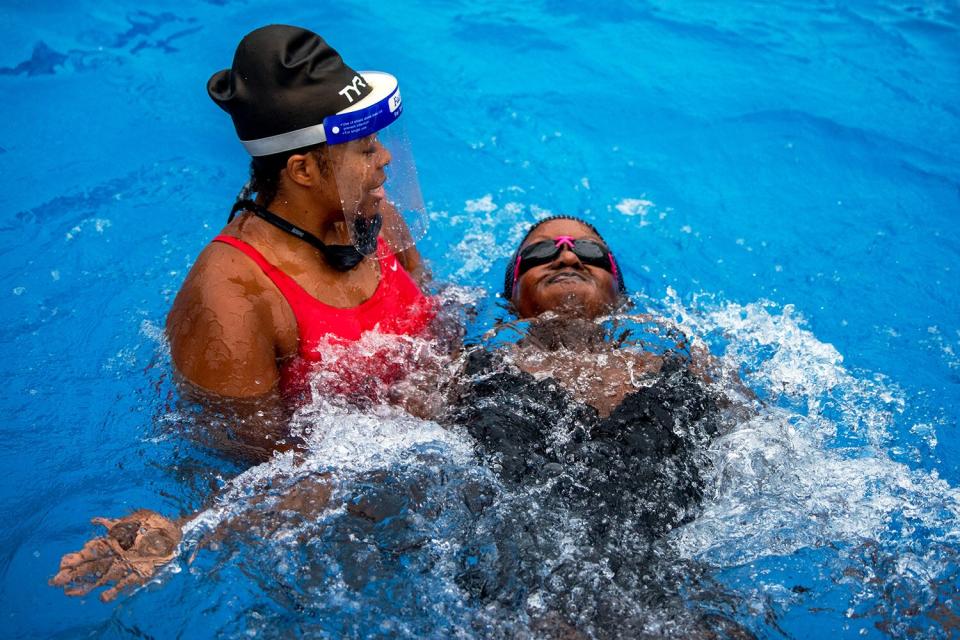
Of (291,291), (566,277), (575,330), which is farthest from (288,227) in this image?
(566,277)

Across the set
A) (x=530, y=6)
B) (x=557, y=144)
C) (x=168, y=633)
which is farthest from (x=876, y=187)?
(x=168, y=633)

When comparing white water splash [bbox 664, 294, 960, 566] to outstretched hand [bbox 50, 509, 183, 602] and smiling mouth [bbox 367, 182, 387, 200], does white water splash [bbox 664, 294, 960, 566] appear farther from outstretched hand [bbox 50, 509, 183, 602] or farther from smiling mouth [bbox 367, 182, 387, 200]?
outstretched hand [bbox 50, 509, 183, 602]

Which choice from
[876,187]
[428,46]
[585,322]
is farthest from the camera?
[428,46]

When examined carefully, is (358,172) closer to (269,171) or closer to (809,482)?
(269,171)

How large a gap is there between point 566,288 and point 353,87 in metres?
1.78

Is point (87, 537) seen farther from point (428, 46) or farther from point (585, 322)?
point (428, 46)

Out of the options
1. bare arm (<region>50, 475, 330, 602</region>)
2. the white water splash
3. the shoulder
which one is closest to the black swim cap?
the shoulder

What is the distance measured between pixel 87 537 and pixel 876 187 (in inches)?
239

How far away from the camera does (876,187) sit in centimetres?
655

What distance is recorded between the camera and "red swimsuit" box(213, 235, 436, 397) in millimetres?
3262

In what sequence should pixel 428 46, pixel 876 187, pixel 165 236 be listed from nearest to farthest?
pixel 165 236, pixel 876 187, pixel 428 46

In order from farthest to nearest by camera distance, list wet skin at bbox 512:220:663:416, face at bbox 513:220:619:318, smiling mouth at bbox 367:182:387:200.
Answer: face at bbox 513:220:619:318 < wet skin at bbox 512:220:663:416 < smiling mouth at bbox 367:182:387:200

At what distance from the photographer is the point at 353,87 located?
10.6 feet

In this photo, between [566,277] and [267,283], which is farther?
[566,277]
